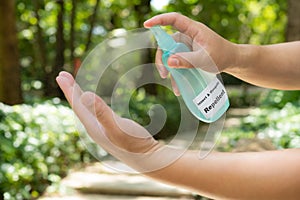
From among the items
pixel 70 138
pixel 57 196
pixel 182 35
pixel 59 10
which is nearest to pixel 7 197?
pixel 57 196

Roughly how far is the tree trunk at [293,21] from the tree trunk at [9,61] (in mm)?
4063

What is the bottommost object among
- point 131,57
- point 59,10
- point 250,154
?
point 59,10

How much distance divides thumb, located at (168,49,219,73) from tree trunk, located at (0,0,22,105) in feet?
19.9

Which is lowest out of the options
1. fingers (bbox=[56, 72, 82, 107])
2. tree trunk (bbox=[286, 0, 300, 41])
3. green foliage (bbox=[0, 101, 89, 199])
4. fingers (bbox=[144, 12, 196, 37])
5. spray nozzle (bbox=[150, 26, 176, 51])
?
green foliage (bbox=[0, 101, 89, 199])

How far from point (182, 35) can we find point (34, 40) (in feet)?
38.0

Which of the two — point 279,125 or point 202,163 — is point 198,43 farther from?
Answer: point 279,125

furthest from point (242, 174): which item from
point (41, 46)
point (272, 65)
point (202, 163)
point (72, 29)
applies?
point (41, 46)

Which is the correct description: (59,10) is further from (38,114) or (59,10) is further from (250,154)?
(250,154)

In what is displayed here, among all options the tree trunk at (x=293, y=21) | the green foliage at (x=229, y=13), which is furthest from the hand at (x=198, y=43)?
the green foliage at (x=229, y=13)

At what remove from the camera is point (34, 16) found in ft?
39.7

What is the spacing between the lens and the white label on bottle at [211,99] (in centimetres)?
127

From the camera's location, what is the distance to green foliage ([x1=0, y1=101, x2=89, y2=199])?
524 cm

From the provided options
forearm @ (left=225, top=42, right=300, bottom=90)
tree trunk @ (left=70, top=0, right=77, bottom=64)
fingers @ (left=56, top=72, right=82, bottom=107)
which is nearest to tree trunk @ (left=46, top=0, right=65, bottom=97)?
tree trunk @ (left=70, top=0, right=77, bottom=64)

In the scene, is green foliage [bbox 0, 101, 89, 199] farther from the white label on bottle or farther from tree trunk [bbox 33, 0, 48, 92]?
tree trunk [bbox 33, 0, 48, 92]
